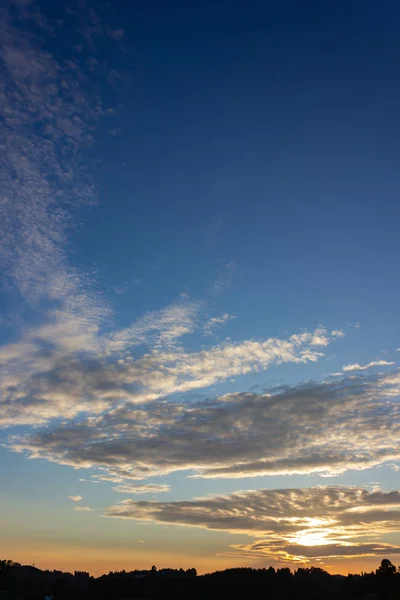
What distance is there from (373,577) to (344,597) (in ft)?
41.5

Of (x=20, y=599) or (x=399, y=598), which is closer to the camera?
(x=399, y=598)

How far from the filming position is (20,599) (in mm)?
196000

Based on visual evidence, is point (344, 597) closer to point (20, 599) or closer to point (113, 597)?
point (113, 597)

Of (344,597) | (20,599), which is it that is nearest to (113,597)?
(20,599)

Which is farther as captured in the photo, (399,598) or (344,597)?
(344,597)

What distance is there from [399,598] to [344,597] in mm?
68530

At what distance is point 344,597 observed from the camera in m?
195

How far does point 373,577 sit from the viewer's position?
652 feet

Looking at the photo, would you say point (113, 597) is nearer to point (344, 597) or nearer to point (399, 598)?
point (344, 597)

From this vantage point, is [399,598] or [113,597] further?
[113,597]

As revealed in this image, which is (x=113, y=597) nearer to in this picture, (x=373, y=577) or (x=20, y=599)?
(x=20, y=599)

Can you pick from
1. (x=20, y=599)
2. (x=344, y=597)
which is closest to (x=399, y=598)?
(x=344, y=597)

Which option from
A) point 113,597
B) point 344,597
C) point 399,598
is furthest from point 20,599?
point 399,598

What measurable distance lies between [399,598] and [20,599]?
128m
